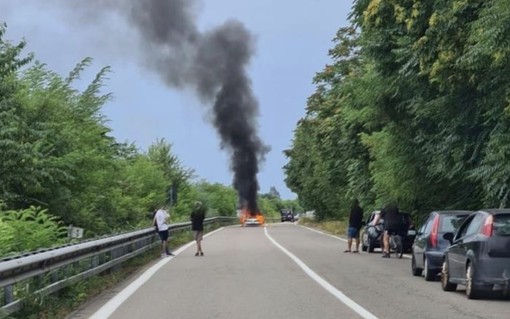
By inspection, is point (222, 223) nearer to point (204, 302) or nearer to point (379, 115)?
point (379, 115)

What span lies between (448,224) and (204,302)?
6.51 m

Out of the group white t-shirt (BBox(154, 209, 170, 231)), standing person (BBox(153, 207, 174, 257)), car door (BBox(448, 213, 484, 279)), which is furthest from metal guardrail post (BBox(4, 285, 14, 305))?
white t-shirt (BBox(154, 209, 170, 231))

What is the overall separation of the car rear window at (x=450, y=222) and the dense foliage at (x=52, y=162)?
7964mm

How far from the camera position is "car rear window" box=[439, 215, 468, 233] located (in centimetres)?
1677

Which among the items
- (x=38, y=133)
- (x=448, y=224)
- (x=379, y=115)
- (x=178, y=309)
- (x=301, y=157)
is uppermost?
(x=301, y=157)

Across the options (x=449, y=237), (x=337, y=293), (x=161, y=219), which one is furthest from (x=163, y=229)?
(x=449, y=237)

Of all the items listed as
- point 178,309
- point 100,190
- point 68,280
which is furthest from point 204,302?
point 100,190

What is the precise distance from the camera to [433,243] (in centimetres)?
1638

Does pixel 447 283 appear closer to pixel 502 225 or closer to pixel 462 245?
pixel 462 245

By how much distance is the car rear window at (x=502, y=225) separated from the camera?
12.9m

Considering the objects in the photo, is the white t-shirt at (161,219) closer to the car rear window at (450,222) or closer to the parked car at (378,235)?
the parked car at (378,235)

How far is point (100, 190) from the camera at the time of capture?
24734 mm

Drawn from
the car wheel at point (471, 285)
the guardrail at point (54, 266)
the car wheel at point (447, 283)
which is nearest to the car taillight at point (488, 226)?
the car wheel at point (471, 285)

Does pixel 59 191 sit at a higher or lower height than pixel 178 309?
higher
